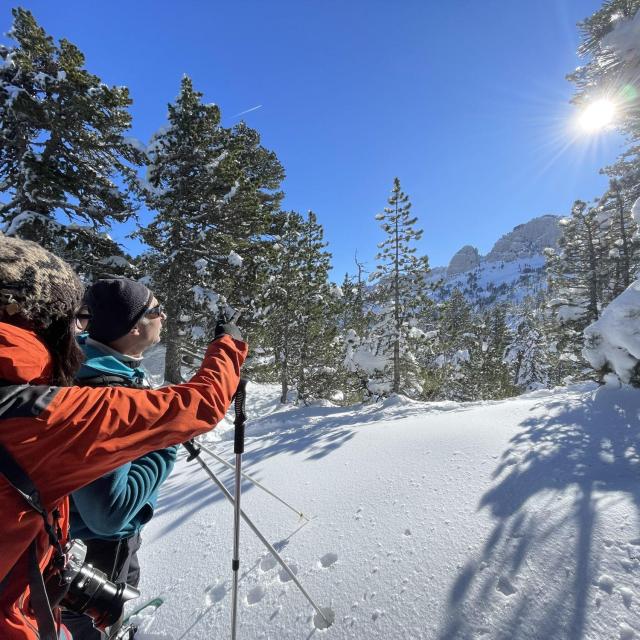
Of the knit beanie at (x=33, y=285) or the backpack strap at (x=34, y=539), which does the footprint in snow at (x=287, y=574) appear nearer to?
the backpack strap at (x=34, y=539)

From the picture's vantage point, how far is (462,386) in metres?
28.5

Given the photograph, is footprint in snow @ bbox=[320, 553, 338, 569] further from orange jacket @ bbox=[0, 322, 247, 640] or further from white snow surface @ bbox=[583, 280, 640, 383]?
white snow surface @ bbox=[583, 280, 640, 383]

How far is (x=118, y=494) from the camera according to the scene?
1.41m

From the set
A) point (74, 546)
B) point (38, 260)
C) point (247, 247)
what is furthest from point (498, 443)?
point (247, 247)

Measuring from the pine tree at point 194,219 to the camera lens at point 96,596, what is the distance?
945 cm

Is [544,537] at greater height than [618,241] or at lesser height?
lesser

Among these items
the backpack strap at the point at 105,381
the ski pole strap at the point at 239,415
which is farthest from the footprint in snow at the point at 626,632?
the backpack strap at the point at 105,381

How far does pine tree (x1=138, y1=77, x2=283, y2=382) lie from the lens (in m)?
11.1

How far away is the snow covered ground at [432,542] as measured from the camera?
2232 millimetres

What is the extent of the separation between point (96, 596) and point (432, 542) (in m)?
2.47

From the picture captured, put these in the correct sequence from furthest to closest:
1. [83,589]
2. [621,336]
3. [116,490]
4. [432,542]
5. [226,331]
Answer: [621,336] → [432,542] → [226,331] → [83,589] → [116,490]

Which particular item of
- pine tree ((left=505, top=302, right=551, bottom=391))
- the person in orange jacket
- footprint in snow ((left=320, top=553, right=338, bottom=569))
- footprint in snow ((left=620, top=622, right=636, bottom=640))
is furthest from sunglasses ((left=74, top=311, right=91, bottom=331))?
pine tree ((left=505, top=302, right=551, bottom=391))

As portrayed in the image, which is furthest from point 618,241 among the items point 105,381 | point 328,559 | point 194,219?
point 105,381

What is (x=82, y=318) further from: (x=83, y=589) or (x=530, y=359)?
(x=530, y=359)
